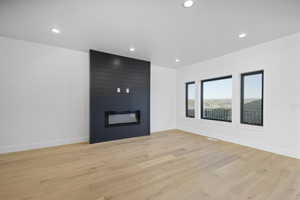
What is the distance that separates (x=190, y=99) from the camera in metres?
4.99

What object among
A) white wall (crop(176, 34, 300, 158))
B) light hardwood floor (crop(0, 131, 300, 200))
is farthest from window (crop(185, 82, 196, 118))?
light hardwood floor (crop(0, 131, 300, 200))

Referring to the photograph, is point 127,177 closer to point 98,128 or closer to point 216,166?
point 216,166


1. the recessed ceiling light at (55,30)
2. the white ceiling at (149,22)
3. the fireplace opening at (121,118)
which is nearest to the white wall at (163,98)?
the fireplace opening at (121,118)

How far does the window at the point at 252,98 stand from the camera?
3.13 meters

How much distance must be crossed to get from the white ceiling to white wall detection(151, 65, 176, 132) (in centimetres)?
179

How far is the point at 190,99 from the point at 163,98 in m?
1.08

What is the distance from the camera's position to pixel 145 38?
2.80 m

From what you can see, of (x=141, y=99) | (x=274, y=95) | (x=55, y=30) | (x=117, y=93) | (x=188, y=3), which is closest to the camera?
(x=188, y=3)

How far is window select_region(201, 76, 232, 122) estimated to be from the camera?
3.78m

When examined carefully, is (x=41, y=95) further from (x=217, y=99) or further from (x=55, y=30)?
(x=217, y=99)

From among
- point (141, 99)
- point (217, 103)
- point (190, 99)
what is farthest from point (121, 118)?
point (217, 103)

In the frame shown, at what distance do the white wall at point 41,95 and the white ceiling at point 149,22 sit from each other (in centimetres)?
36

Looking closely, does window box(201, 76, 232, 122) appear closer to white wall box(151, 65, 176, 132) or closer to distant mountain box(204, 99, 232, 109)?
distant mountain box(204, 99, 232, 109)

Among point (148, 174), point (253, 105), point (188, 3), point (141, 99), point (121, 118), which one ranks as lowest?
point (148, 174)
